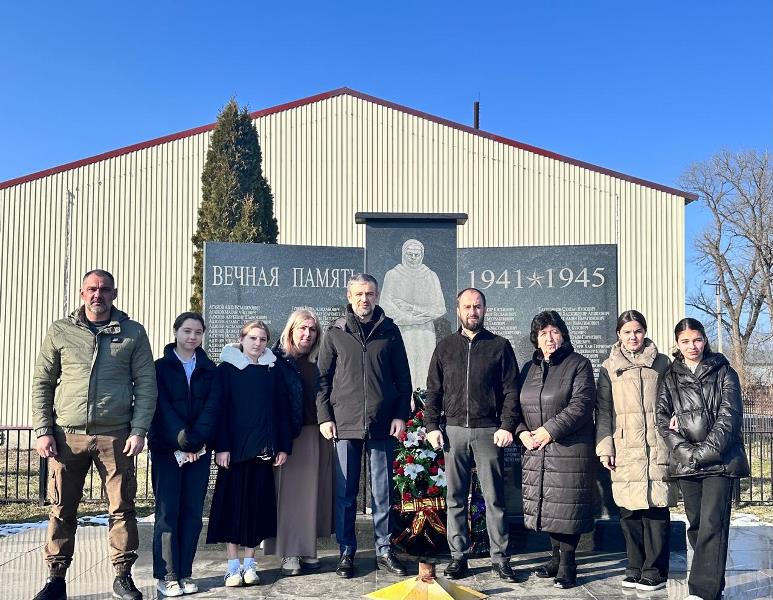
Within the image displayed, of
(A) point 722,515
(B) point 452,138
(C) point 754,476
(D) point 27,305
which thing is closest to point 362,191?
(B) point 452,138

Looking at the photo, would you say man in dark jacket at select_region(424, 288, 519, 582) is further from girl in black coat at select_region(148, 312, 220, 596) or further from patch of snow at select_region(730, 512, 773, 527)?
patch of snow at select_region(730, 512, 773, 527)

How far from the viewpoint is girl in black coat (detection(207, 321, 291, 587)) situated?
476 centimetres

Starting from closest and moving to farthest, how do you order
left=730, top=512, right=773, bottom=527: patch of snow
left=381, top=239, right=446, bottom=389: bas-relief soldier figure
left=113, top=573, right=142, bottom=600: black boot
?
left=113, top=573, right=142, bottom=600: black boot
left=381, top=239, right=446, bottom=389: bas-relief soldier figure
left=730, top=512, right=773, bottom=527: patch of snow

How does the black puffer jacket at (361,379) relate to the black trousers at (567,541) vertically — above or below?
above

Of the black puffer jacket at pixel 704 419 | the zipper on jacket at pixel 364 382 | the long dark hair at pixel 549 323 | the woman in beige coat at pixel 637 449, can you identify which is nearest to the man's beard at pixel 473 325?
the long dark hair at pixel 549 323

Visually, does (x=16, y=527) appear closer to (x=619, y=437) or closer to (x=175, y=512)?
(x=175, y=512)

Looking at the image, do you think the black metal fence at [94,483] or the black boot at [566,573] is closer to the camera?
the black boot at [566,573]

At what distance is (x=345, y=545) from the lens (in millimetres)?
5020

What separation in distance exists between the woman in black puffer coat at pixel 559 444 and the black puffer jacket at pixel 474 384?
0.13 meters

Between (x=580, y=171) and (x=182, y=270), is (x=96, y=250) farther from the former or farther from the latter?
(x=580, y=171)

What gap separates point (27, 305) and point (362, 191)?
820 centimetres

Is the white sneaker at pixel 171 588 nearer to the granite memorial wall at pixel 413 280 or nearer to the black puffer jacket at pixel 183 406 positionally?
the black puffer jacket at pixel 183 406

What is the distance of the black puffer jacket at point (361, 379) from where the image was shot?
496 centimetres

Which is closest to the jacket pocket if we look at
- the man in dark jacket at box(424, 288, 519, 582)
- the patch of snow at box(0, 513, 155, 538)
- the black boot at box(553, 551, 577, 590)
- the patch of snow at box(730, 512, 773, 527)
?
the man in dark jacket at box(424, 288, 519, 582)
